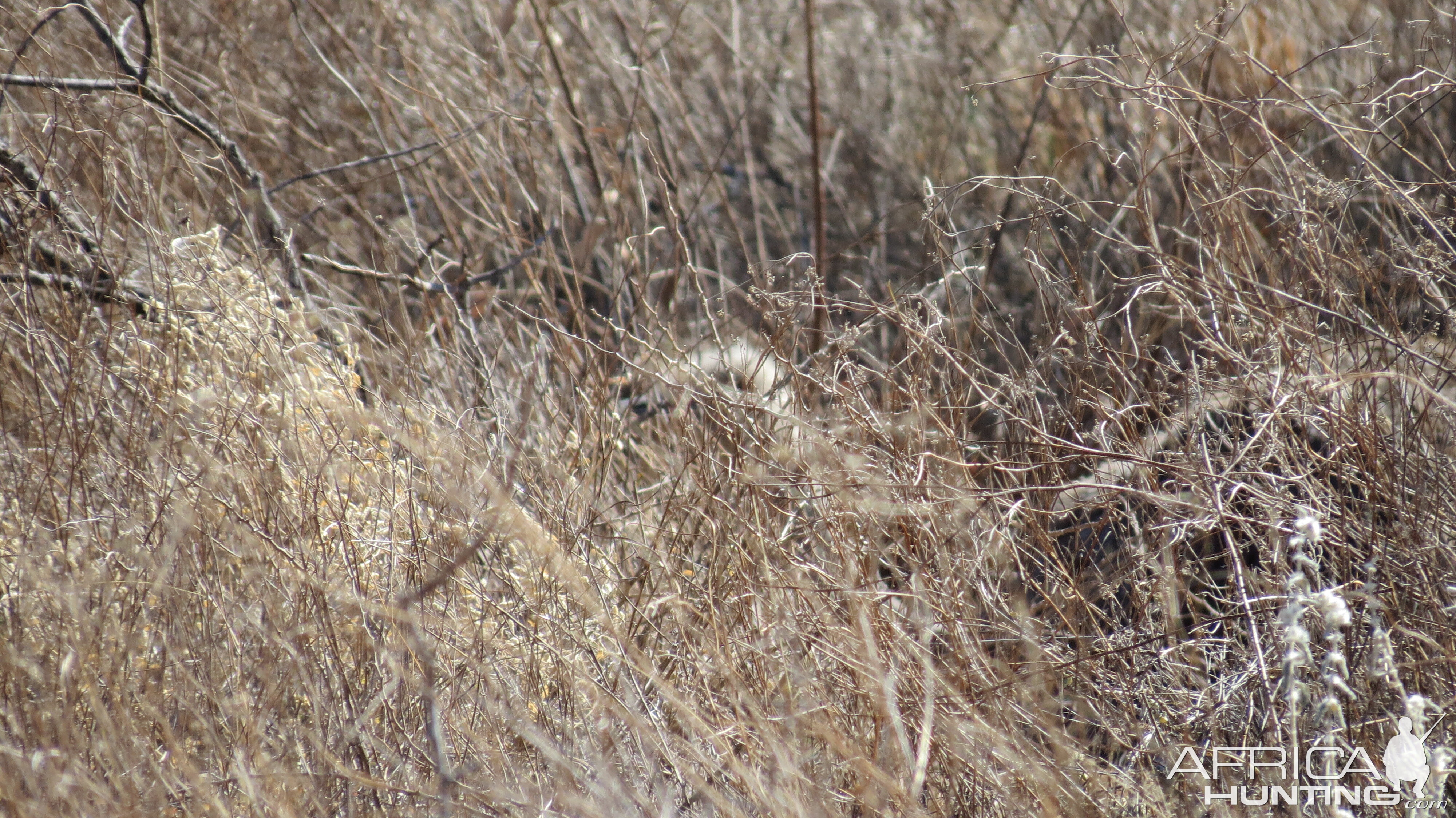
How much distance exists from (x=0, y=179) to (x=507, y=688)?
2134 mm

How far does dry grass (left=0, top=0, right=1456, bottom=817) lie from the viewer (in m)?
1.81

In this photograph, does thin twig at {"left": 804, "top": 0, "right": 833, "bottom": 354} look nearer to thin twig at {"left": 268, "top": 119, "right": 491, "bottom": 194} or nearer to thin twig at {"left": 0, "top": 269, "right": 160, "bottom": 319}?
thin twig at {"left": 268, "top": 119, "right": 491, "bottom": 194}

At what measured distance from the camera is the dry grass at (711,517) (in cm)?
181

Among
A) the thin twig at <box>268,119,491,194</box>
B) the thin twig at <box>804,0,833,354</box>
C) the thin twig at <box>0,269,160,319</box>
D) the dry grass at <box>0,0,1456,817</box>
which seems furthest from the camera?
the thin twig at <box>804,0,833,354</box>

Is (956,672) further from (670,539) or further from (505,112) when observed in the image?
(505,112)

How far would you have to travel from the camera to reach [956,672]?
190 cm

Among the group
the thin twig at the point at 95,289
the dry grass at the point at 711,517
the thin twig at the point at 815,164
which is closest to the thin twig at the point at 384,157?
the dry grass at the point at 711,517

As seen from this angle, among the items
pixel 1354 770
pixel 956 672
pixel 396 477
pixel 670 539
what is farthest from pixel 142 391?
pixel 1354 770

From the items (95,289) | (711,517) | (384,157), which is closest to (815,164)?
(384,157)

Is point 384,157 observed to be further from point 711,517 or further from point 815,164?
point 711,517

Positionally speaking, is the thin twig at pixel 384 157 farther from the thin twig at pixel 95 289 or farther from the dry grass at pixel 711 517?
the thin twig at pixel 95 289

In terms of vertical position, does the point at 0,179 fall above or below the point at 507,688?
above

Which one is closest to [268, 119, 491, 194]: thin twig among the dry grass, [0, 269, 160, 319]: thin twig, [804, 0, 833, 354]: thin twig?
the dry grass

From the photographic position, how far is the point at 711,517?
230 cm
